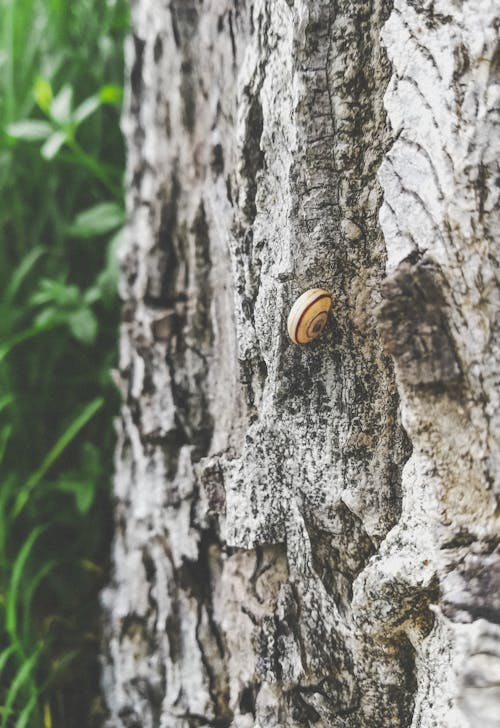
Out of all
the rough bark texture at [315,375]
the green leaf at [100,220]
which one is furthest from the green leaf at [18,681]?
the green leaf at [100,220]

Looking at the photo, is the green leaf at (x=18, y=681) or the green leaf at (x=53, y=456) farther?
the green leaf at (x=53, y=456)

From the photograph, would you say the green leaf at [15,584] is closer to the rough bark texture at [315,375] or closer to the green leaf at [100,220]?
the rough bark texture at [315,375]

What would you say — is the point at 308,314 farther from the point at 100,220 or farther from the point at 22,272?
the point at 22,272

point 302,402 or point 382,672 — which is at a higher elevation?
point 302,402

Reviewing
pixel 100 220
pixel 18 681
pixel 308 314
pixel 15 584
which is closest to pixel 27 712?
pixel 18 681

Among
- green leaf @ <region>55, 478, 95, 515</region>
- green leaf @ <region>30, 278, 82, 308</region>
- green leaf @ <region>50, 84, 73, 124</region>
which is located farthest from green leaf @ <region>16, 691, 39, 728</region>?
green leaf @ <region>50, 84, 73, 124</region>

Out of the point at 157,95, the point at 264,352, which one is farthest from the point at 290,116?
the point at 157,95

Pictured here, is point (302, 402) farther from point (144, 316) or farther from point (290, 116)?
point (144, 316)
